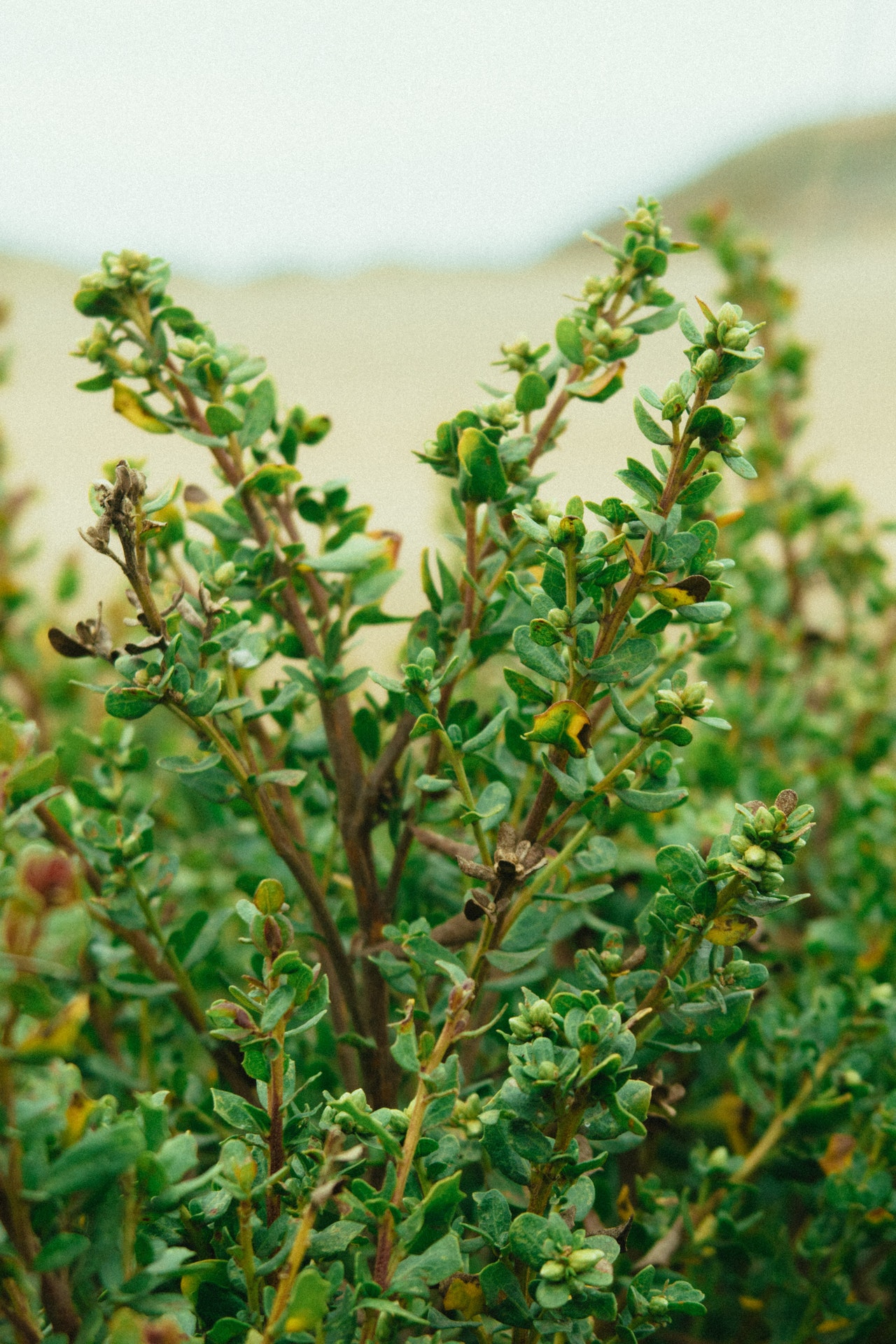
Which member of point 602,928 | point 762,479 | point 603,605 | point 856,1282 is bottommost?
A: point 856,1282

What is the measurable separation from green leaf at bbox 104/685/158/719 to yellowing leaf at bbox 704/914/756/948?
25 cm

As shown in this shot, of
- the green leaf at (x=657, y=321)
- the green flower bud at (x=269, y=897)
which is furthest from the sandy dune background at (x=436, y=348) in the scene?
the green flower bud at (x=269, y=897)

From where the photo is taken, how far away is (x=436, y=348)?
4.77m

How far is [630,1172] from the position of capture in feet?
2.10

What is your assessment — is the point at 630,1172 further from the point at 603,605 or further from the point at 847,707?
the point at 847,707

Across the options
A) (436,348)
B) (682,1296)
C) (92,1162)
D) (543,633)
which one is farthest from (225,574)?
(436,348)

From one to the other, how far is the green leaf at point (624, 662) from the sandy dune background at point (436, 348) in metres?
0.89

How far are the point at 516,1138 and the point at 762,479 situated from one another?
3.29 feet

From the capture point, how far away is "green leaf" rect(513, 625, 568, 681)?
0.45 metres

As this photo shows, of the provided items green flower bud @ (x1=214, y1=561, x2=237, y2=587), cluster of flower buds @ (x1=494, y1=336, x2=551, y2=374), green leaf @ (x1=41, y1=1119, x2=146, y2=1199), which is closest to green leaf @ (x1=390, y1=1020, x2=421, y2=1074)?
green leaf @ (x1=41, y1=1119, x2=146, y2=1199)

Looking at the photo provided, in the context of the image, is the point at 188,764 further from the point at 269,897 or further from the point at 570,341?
the point at 570,341

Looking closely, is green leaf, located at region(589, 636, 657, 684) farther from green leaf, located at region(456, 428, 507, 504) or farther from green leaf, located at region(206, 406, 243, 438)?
green leaf, located at region(206, 406, 243, 438)

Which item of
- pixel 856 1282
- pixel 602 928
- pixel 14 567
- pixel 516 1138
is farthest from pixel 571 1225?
pixel 14 567

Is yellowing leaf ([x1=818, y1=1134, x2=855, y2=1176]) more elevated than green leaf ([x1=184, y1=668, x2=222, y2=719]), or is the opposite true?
green leaf ([x1=184, y1=668, x2=222, y2=719])
